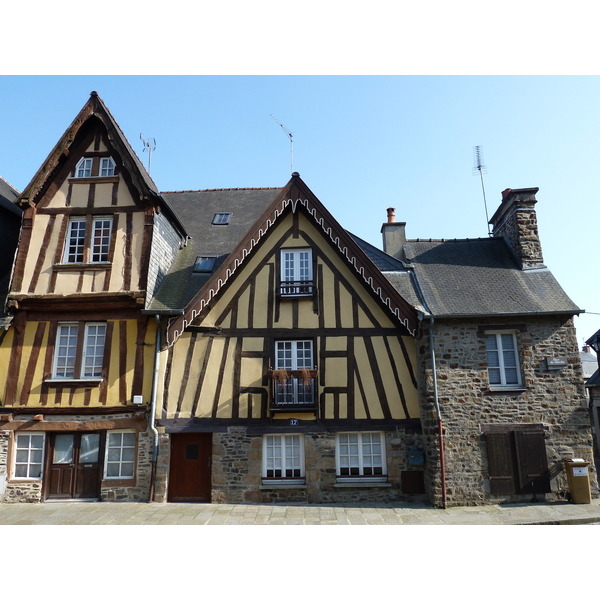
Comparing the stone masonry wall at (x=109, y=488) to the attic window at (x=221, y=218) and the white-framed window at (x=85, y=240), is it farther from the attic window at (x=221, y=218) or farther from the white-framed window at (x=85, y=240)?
the attic window at (x=221, y=218)

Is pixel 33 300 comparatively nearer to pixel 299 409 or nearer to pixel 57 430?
pixel 57 430

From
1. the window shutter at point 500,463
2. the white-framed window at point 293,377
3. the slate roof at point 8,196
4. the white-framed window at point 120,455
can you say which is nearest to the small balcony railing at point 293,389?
the white-framed window at point 293,377

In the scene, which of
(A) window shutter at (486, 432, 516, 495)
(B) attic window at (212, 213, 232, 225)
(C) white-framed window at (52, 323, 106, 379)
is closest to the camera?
(A) window shutter at (486, 432, 516, 495)

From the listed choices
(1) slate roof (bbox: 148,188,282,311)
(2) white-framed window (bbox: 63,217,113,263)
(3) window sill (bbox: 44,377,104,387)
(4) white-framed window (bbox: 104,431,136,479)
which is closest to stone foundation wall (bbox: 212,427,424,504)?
(4) white-framed window (bbox: 104,431,136,479)

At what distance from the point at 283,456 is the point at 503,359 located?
18.1 ft

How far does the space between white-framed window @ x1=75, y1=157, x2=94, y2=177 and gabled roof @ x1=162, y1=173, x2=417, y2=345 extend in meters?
4.59

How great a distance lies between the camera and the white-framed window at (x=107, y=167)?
11508 mm

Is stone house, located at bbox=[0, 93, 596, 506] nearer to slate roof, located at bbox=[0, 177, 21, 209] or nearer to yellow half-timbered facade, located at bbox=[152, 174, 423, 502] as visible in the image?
yellow half-timbered facade, located at bbox=[152, 174, 423, 502]

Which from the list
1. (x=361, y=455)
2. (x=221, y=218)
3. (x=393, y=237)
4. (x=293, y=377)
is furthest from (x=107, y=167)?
(x=361, y=455)

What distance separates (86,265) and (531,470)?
11214 mm

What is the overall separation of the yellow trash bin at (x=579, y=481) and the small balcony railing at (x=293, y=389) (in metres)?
5.61

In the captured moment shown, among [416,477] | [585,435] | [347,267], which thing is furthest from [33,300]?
[585,435]

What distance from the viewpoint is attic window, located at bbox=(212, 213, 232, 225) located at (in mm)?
13945

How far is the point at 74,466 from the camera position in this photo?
10016 mm
